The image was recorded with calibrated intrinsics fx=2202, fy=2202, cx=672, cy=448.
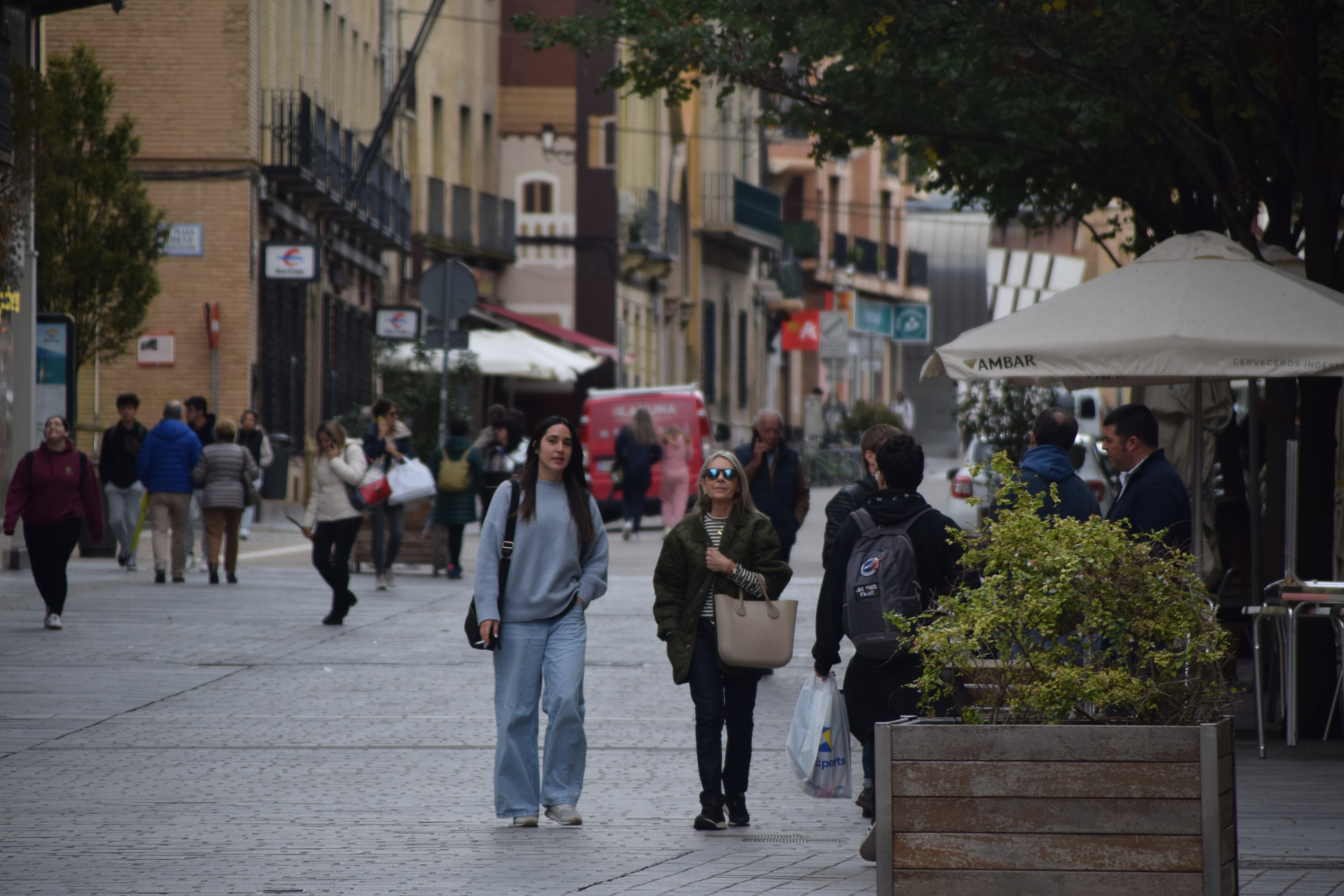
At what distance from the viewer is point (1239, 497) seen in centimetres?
1456

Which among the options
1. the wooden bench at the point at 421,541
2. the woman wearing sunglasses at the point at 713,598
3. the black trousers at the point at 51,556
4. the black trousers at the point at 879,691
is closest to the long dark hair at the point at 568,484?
the woman wearing sunglasses at the point at 713,598

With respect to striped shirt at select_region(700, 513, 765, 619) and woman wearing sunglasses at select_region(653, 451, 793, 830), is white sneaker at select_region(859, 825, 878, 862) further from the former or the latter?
striped shirt at select_region(700, 513, 765, 619)

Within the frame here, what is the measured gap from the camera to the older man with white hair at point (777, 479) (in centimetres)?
1465

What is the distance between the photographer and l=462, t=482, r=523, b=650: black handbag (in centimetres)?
883

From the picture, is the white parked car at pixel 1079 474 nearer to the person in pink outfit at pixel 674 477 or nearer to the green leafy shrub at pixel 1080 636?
the person in pink outfit at pixel 674 477

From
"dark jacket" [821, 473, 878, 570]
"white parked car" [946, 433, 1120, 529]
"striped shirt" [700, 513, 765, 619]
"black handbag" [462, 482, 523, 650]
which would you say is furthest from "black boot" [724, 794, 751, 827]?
"white parked car" [946, 433, 1120, 529]

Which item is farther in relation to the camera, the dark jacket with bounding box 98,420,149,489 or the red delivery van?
the red delivery van

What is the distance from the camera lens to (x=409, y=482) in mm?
20484

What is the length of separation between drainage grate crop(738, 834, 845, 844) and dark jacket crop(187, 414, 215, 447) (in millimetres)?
13357

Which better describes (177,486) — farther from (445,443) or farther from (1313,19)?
(1313,19)

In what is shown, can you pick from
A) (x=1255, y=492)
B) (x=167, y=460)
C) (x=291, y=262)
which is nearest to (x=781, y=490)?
(x=1255, y=492)

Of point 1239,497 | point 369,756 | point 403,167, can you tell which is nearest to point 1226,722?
point 369,756

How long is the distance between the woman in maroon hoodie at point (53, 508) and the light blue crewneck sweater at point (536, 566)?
7.55 metres

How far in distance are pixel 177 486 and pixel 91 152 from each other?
520cm
